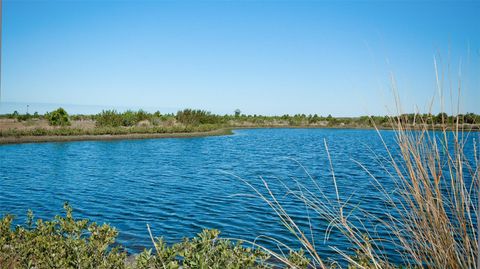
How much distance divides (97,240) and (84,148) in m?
19.7

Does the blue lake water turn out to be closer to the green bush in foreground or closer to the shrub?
the green bush in foreground

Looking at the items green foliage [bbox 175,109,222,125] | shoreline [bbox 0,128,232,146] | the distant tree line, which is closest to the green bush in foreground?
the distant tree line

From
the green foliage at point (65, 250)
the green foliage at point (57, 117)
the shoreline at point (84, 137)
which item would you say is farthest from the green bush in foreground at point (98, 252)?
the green foliage at point (57, 117)

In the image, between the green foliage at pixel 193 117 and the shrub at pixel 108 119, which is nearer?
the shrub at pixel 108 119

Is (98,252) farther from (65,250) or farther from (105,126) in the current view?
(105,126)

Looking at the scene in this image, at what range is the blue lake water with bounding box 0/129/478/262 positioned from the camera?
261 inches

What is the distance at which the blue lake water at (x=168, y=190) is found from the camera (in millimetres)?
6640

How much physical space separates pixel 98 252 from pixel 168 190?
7.35 m

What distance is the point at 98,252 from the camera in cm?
283

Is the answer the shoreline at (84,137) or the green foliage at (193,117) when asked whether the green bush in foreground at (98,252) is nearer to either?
the shoreline at (84,137)

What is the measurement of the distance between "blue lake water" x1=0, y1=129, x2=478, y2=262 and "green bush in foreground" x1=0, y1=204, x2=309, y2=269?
51 cm

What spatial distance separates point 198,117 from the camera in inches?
1592

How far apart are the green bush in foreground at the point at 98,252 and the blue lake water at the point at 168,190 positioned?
19.9 inches

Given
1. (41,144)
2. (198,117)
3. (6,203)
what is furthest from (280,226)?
(198,117)
